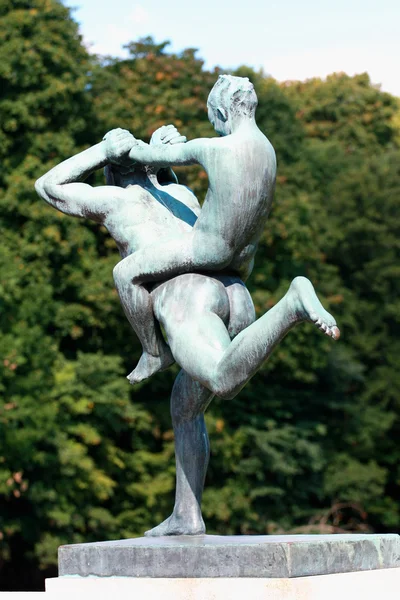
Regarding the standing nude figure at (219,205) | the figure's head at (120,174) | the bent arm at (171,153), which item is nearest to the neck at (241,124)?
the standing nude figure at (219,205)

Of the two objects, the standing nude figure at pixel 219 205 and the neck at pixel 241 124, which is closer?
the standing nude figure at pixel 219 205

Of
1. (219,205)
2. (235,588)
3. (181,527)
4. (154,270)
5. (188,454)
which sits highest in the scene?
(219,205)

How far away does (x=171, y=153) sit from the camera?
Answer: 654cm

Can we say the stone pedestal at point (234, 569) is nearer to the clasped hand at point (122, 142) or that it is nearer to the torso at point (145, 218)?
the torso at point (145, 218)

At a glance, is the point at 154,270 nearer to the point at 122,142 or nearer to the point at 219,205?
the point at 219,205

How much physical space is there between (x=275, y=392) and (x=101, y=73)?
725 centimetres

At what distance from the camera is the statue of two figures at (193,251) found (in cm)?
605

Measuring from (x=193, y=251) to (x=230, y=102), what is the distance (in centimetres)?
79

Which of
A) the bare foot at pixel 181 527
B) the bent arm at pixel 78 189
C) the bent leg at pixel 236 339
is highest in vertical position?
the bent arm at pixel 78 189

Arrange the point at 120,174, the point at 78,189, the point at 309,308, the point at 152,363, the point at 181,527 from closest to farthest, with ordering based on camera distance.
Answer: the point at 309,308, the point at 181,527, the point at 152,363, the point at 78,189, the point at 120,174

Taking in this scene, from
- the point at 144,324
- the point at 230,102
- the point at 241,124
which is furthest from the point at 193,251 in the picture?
the point at 230,102

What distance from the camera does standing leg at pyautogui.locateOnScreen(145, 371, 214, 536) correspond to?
667cm

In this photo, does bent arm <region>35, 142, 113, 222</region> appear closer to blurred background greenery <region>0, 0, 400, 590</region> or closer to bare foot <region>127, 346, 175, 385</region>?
bare foot <region>127, 346, 175, 385</region>

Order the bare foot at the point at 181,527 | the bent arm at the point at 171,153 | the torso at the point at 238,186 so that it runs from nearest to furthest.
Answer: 1. the torso at the point at 238,186
2. the bent arm at the point at 171,153
3. the bare foot at the point at 181,527
